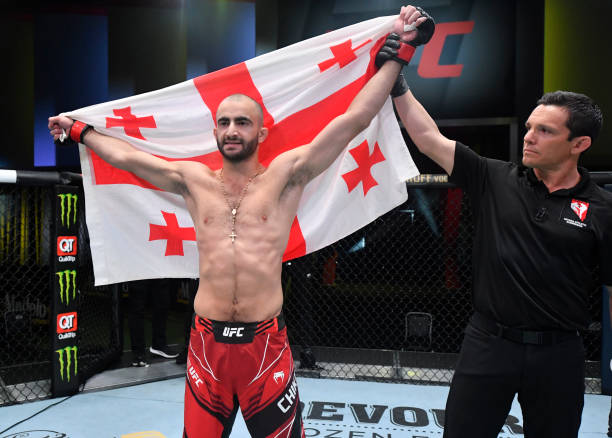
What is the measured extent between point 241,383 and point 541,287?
114 centimetres

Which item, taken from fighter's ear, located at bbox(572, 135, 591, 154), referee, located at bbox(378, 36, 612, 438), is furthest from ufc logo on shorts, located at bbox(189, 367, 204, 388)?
fighter's ear, located at bbox(572, 135, 591, 154)

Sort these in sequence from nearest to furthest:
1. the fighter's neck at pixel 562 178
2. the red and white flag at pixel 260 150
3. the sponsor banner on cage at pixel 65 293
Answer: the fighter's neck at pixel 562 178 → the red and white flag at pixel 260 150 → the sponsor banner on cage at pixel 65 293

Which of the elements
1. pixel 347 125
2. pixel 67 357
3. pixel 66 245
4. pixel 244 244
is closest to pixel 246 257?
pixel 244 244

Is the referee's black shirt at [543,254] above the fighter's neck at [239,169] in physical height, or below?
below

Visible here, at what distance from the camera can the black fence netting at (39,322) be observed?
11.7 ft

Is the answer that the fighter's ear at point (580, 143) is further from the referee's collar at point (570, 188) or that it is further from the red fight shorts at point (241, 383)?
the red fight shorts at point (241, 383)

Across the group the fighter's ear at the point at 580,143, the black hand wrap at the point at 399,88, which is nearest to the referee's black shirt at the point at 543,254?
the fighter's ear at the point at 580,143

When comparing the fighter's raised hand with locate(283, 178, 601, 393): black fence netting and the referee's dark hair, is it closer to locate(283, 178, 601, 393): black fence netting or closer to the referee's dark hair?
the referee's dark hair

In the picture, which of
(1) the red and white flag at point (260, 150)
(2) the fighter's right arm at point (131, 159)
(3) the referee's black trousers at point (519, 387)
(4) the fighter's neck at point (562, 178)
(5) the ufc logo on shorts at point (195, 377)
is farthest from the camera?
(1) the red and white flag at point (260, 150)

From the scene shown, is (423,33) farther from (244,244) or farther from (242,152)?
(244,244)

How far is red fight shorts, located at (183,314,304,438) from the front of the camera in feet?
5.79

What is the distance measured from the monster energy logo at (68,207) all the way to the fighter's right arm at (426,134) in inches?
108

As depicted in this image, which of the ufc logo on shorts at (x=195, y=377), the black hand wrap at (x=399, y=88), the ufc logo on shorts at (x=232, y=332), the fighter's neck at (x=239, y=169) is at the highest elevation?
the black hand wrap at (x=399, y=88)

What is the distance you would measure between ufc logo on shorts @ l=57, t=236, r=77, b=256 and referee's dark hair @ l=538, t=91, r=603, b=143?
3.35 meters
